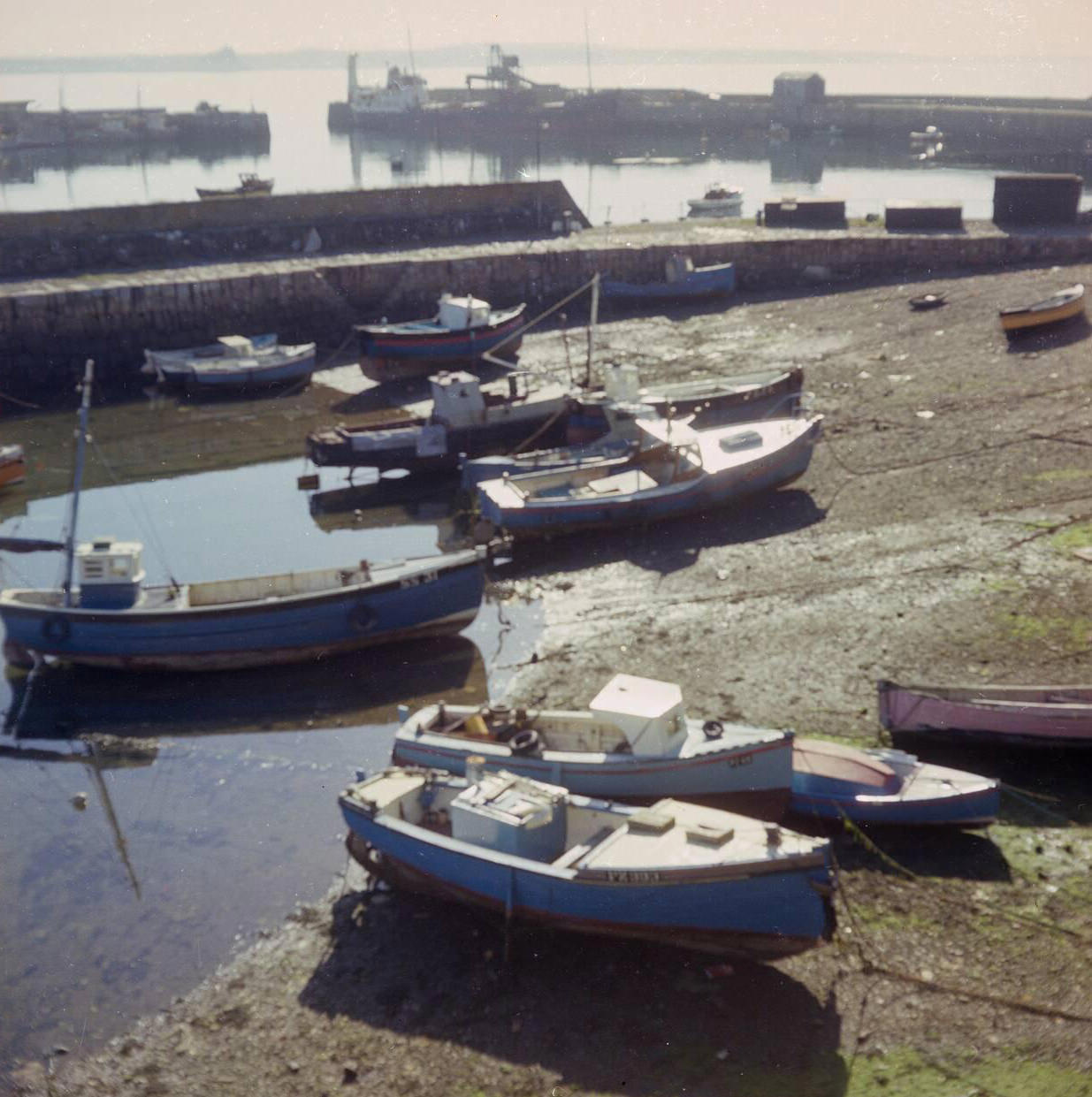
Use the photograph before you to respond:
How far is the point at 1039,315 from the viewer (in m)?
32.1

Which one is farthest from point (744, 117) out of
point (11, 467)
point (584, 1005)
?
point (584, 1005)

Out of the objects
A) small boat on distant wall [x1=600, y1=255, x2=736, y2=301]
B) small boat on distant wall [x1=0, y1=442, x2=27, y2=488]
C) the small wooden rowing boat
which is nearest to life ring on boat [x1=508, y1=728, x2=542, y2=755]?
small boat on distant wall [x1=0, y1=442, x2=27, y2=488]

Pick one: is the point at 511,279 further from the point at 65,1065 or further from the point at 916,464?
the point at 65,1065

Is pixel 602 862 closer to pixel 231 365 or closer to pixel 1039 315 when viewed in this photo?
pixel 1039 315

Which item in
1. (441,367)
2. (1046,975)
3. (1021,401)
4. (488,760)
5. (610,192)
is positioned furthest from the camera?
(610,192)

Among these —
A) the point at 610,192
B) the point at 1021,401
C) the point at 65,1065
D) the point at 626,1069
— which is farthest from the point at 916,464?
the point at 610,192

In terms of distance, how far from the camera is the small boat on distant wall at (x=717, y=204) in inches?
2392

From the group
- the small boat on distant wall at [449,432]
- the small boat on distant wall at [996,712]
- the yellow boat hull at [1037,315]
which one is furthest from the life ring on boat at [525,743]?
the yellow boat hull at [1037,315]

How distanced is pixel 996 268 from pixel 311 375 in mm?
23976

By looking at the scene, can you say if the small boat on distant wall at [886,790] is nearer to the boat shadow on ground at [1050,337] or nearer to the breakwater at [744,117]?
the boat shadow on ground at [1050,337]

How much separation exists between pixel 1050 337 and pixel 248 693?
24.3 meters

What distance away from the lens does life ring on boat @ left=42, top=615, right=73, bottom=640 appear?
18422mm

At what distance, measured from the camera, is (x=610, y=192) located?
82438 millimetres

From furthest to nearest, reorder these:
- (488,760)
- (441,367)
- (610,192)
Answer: (610,192) → (441,367) → (488,760)
